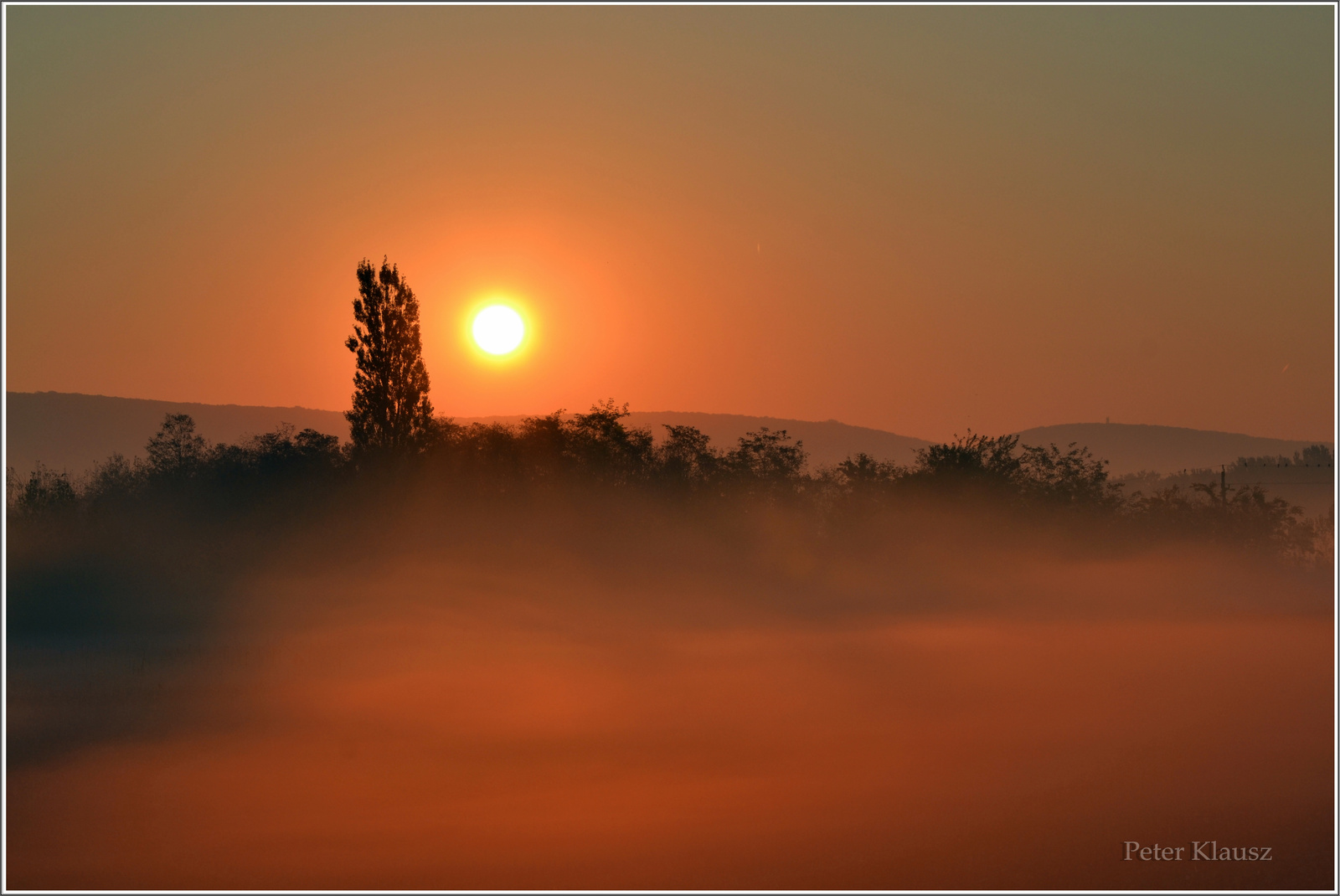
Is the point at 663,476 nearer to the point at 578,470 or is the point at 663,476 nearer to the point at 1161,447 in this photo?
the point at 578,470

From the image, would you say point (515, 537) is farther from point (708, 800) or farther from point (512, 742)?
point (708, 800)

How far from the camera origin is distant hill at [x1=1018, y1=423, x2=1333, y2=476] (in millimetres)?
157125

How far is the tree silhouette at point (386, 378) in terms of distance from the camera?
45844mm

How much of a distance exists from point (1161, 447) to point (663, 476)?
128 metres

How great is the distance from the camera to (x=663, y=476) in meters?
55.2

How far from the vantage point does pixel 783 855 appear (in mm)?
19172

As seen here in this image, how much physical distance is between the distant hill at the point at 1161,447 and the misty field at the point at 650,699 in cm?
9626

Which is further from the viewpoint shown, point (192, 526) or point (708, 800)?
point (192, 526)

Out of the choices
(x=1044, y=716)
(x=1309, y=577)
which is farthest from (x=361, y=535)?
(x=1309, y=577)

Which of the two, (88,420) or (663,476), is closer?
(663,476)

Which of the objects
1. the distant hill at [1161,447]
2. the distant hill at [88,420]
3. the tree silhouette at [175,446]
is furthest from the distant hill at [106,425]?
the tree silhouette at [175,446]

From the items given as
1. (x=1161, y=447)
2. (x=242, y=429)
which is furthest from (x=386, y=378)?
(x=1161, y=447)

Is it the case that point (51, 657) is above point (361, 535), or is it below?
below

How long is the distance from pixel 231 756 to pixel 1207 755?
22950 millimetres
